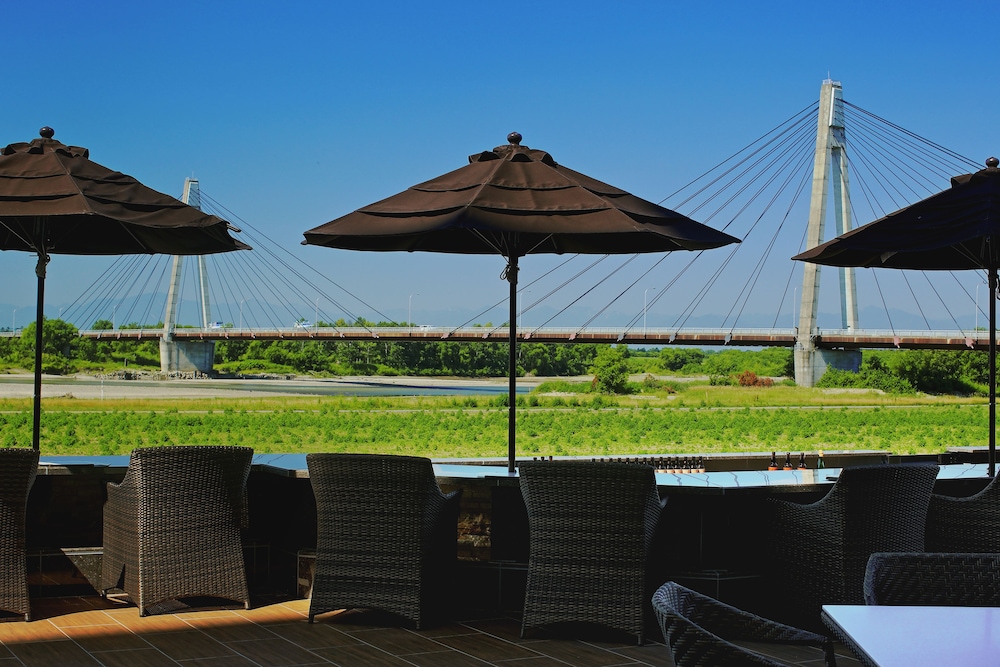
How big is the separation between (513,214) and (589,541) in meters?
1.16

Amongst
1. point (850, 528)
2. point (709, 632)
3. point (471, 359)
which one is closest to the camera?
point (709, 632)

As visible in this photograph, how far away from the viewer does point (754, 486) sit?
12.3 ft

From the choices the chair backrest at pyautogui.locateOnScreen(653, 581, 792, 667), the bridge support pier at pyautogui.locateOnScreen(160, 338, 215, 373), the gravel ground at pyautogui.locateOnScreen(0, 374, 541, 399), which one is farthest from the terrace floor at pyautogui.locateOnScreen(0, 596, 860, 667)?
the bridge support pier at pyautogui.locateOnScreen(160, 338, 215, 373)

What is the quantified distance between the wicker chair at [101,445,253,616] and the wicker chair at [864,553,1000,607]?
248 centimetres

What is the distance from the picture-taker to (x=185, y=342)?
54.1 m

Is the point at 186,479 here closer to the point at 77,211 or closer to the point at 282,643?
the point at 282,643

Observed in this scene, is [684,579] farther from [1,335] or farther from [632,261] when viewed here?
[1,335]

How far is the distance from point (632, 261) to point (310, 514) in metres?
35.6

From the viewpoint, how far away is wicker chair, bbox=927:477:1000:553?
12.5 ft

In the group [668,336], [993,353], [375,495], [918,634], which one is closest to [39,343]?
[375,495]

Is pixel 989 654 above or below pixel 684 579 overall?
above

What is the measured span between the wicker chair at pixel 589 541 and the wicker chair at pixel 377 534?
0.38 meters

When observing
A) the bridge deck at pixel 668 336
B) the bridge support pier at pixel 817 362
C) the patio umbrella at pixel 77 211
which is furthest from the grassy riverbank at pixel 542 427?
the patio umbrella at pixel 77 211

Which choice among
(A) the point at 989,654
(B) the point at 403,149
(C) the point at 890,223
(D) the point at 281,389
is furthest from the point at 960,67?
(D) the point at 281,389
